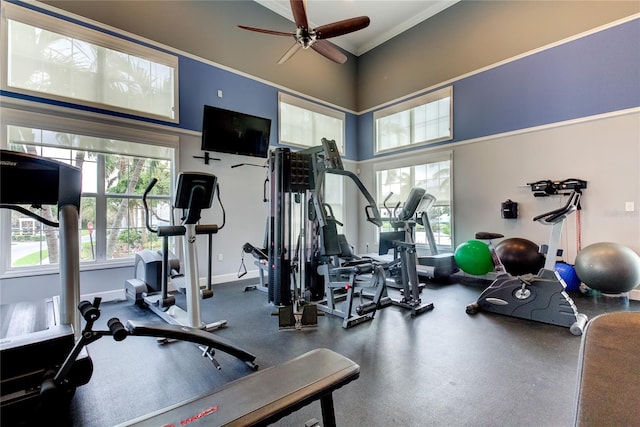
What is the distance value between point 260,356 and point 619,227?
535 centimetres

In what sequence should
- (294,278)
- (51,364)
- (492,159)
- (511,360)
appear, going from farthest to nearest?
1. (492,159)
2. (294,278)
3. (511,360)
4. (51,364)

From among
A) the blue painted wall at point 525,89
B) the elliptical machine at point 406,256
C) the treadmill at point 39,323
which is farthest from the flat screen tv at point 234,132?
the treadmill at point 39,323

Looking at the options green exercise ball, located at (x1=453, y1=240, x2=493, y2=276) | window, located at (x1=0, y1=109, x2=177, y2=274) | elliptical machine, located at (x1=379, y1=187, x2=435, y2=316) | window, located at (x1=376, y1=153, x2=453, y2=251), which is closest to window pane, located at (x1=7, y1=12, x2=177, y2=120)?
window, located at (x1=0, y1=109, x2=177, y2=274)

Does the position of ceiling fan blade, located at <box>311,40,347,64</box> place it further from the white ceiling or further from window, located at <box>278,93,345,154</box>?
the white ceiling

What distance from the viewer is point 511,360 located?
2533 millimetres

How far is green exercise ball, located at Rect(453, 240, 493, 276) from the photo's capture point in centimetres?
500

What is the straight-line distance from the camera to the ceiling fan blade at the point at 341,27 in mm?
3930

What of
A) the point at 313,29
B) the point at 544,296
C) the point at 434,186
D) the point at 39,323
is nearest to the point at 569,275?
the point at 544,296

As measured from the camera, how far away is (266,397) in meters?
1.13

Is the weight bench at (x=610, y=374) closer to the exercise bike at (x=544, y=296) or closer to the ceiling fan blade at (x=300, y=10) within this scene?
the exercise bike at (x=544, y=296)

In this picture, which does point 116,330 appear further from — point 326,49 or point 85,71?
point 326,49

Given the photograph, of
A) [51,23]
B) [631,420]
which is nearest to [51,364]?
[631,420]

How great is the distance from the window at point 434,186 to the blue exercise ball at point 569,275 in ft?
6.33

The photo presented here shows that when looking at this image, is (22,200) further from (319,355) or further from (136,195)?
(136,195)
